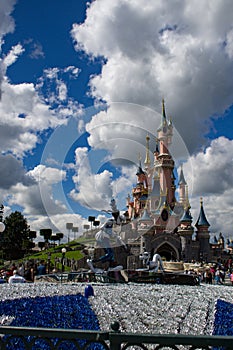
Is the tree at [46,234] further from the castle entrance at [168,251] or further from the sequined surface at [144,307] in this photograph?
the sequined surface at [144,307]

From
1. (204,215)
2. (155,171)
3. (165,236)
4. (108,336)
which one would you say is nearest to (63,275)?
(108,336)

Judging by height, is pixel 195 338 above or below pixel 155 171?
below

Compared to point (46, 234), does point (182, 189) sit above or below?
above

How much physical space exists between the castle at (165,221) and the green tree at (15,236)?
18316 mm

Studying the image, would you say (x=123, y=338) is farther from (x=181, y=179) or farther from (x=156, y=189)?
(x=181, y=179)

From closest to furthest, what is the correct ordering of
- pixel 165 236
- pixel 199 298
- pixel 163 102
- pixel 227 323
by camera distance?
pixel 227 323, pixel 199 298, pixel 165 236, pixel 163 102

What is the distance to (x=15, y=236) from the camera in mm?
58312

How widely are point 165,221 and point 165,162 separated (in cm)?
1162

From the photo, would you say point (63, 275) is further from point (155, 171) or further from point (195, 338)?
point (155, 171)

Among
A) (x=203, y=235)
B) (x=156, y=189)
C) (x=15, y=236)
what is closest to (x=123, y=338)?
(x=203, y=235)

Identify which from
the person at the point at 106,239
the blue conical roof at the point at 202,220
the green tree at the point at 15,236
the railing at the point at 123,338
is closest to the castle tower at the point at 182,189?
the blue conical roof at the point at 202,220

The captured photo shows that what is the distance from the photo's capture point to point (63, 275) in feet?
47.3

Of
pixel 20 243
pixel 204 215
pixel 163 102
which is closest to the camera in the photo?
pixel 204 215

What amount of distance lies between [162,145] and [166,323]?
53722 mm
